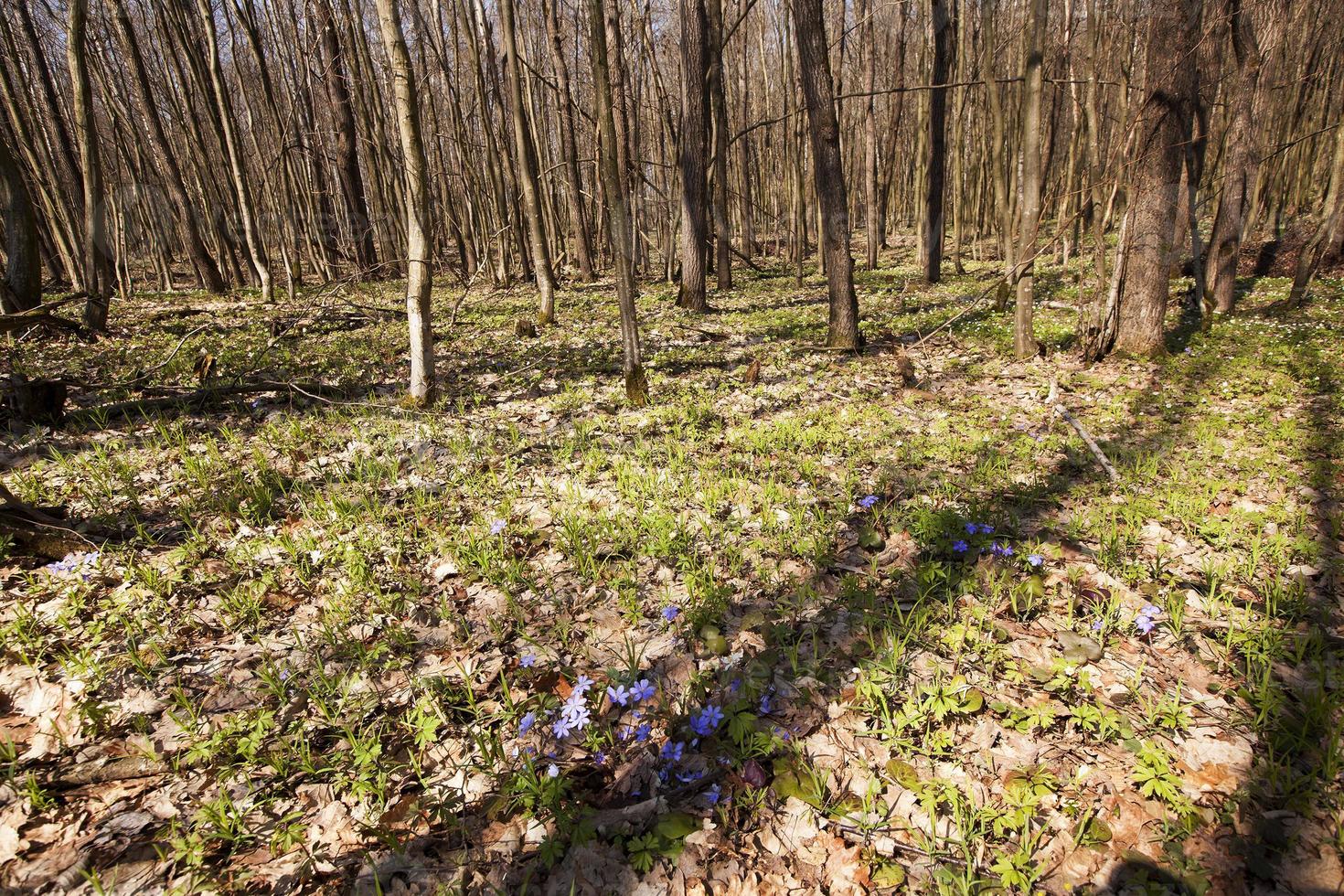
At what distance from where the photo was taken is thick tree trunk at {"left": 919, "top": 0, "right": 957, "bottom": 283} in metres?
11.3

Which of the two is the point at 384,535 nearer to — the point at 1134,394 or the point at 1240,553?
the point at 1240,553

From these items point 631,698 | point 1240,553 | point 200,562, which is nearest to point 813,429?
point 1240,553

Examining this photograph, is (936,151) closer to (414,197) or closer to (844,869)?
(414,197)

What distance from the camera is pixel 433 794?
81.1 inches

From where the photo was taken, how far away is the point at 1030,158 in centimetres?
603

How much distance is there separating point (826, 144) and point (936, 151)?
708 centimetres

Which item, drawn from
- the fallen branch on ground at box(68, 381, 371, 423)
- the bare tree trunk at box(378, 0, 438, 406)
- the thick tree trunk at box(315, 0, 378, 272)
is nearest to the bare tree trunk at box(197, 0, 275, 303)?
the thick tree trunk at box(315, 0, 378, 272)

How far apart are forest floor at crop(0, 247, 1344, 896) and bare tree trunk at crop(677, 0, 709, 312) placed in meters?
6.51

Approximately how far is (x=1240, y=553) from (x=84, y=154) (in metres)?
12.1

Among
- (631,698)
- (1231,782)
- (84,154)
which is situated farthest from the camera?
(84,154)

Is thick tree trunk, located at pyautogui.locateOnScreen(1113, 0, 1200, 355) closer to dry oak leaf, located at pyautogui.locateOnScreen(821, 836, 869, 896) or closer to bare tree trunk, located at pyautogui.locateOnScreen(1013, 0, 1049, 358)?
bare tree trunk, located at pyautogui.locateOnScreen(1013, 0, 1049, 358)

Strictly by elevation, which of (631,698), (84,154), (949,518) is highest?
(84,154)

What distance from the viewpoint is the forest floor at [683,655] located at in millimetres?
1850

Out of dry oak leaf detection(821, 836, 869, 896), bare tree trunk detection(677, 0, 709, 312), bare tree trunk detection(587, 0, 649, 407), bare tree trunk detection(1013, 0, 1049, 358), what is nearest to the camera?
dry oak leaf detection(821, 836, 869, 896)
